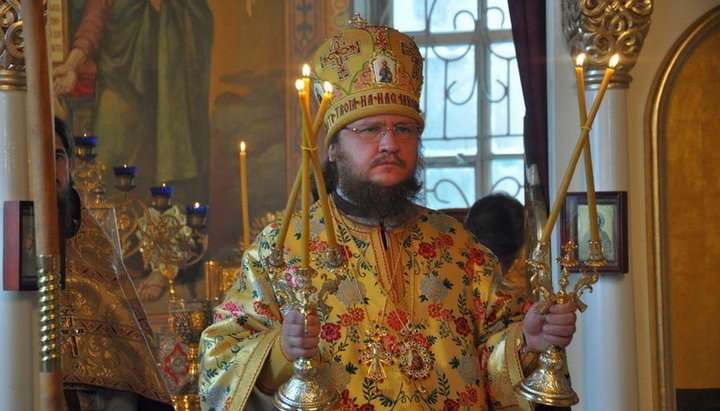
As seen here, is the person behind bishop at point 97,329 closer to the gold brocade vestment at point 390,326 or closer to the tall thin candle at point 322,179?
the gold brocade vestment at point 390,326

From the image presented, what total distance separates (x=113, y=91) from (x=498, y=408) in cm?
540

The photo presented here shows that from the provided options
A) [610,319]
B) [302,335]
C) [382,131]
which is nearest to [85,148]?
[610,319]

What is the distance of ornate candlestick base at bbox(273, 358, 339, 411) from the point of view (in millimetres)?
2395

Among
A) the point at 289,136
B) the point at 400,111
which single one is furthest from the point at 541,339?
the point at 289,136

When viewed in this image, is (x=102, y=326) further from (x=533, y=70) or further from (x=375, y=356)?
(x=533, y=70)

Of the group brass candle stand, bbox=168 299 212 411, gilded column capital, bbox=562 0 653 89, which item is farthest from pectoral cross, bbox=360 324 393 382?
gilded column capital, bbox=562 0 653 89

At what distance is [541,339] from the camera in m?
2.87

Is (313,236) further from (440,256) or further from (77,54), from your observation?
(77,54)

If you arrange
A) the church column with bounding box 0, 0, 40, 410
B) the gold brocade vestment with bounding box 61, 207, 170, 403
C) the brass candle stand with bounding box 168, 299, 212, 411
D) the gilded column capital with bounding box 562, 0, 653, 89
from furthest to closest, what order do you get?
the gilded column capital with bounding box 562, 0, 653, 89, the church column with bounding box 0, 0, 40, 410, the gold brocade vestment with bounding box 61, 207, 170, 403, the brass candle stand with bounding box 168, 299, 212, 411

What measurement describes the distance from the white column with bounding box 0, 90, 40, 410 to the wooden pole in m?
2.61

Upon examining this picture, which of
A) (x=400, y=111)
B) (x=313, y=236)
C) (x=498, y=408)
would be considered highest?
(x=400, y=111)

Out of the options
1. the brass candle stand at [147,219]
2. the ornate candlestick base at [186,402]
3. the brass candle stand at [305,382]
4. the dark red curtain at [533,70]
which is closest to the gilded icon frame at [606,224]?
the dark red curtain at [533,70]

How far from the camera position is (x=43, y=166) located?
204 centimetres

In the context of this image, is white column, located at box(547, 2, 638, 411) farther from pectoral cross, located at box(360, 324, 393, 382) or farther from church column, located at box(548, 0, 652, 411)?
pectoral cross, located at box(360, 324, 393, 382)
